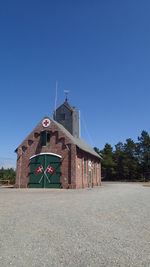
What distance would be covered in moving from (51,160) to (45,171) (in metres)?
1.42

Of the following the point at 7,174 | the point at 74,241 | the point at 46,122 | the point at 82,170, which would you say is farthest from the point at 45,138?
the point at 74,241

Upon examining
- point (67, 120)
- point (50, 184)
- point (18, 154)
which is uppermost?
point (67, 120)

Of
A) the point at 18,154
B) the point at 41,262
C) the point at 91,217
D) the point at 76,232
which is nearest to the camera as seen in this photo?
the point at 41,262

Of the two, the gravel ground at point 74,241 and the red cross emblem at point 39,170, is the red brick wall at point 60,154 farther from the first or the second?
the gravel ground at point 74,241

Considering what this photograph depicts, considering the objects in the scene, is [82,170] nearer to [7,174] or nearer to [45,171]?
[45,171]

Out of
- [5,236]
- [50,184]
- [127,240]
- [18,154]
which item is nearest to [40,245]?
[5,236]

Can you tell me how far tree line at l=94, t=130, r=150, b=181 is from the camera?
Result: 5266cm

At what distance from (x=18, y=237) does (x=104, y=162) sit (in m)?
54.1

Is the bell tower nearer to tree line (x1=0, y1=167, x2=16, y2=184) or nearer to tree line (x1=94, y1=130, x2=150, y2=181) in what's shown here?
tree line (x1=0, y1=167, x2=16, y2=184)

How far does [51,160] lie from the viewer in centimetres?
2098

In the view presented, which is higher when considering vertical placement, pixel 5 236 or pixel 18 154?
pixel 18 154

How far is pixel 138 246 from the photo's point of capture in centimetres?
371

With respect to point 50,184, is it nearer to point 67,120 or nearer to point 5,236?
point 67,120

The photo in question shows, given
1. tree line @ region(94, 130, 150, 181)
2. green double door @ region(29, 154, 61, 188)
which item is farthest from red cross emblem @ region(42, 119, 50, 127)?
tree line @ region(94, 130, 150, 181)
